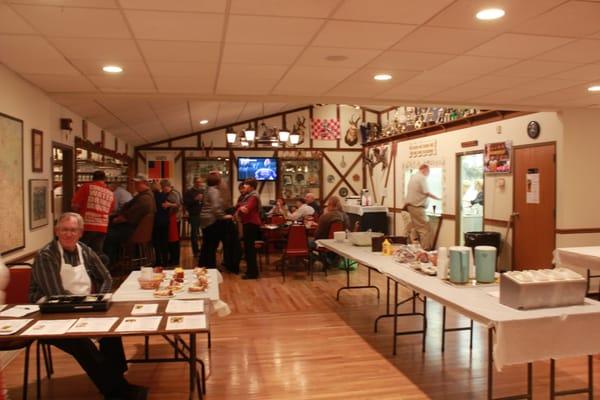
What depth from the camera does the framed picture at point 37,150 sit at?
5098mm

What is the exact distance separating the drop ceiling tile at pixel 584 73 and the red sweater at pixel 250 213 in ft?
14.1

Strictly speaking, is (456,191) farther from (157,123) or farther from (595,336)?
(595,336)

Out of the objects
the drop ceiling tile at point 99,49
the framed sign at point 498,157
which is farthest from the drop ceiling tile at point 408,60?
the framed sign at point 498,157

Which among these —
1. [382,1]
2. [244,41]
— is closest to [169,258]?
[244,41]

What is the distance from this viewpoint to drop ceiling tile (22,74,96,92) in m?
4.88

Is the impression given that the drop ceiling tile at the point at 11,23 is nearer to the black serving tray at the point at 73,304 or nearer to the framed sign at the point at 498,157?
the black serving tray at the point at 73,304

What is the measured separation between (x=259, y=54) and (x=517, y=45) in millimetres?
2045

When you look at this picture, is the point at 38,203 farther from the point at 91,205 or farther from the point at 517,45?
the point at 517,45

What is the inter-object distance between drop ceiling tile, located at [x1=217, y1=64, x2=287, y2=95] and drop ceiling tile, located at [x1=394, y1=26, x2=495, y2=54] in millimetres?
1269

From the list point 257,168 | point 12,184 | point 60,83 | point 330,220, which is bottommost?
point 330,220

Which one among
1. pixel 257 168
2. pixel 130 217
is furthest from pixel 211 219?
pixel 257 168

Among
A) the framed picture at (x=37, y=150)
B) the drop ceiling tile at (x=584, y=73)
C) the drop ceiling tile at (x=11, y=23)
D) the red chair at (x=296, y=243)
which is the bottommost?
the red chair at (x=296, y=243)

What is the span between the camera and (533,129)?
24.5 feet

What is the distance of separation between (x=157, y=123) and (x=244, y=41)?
21.5ft
